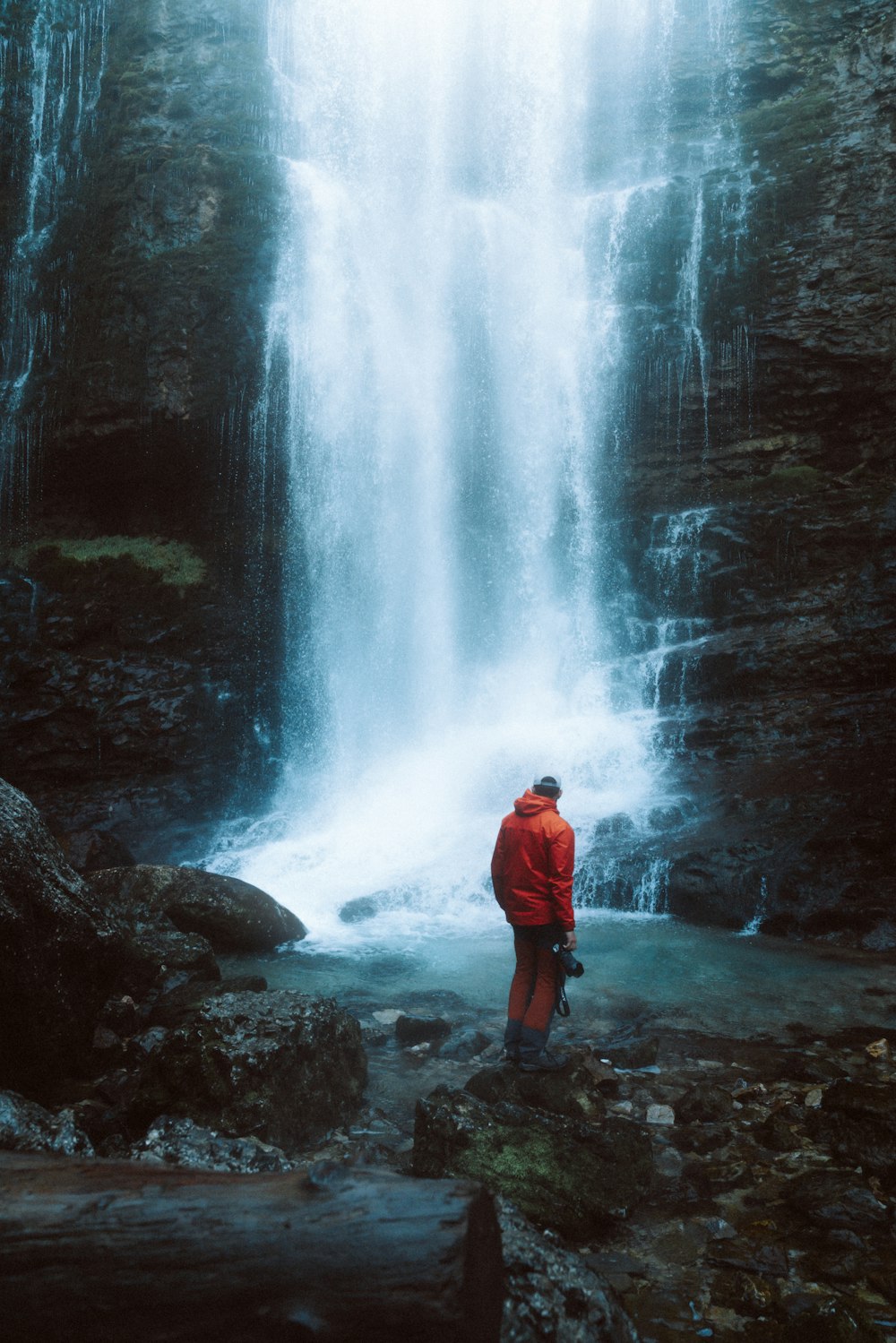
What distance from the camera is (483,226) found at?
21.3 metres

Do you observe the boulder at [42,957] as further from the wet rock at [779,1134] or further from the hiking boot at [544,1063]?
the wet rock at [779,1134]

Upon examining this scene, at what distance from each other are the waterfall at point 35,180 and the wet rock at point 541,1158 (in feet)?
63.7

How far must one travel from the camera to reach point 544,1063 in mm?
5254

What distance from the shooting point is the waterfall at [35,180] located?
65.6ft

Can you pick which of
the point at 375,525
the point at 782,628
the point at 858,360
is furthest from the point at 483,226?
the point at 782,628

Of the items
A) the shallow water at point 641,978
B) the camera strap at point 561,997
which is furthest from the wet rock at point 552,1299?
the shallow water at point 641,978

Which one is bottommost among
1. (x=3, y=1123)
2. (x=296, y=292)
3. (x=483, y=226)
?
(x=3, y=1123)

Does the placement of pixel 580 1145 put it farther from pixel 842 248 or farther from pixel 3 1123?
pixel 842 248

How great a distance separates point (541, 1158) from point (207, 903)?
637 cm

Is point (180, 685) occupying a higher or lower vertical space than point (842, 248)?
lower

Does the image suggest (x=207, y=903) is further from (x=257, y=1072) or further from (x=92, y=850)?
(x=257, y=1072)

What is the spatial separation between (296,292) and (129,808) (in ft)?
40.1

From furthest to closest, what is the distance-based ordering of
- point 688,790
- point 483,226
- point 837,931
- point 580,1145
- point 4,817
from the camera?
point 483,226, point 688,790, point 837,931, point 4,817, point 580,1145

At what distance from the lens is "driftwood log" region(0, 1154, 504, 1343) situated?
2004mm
